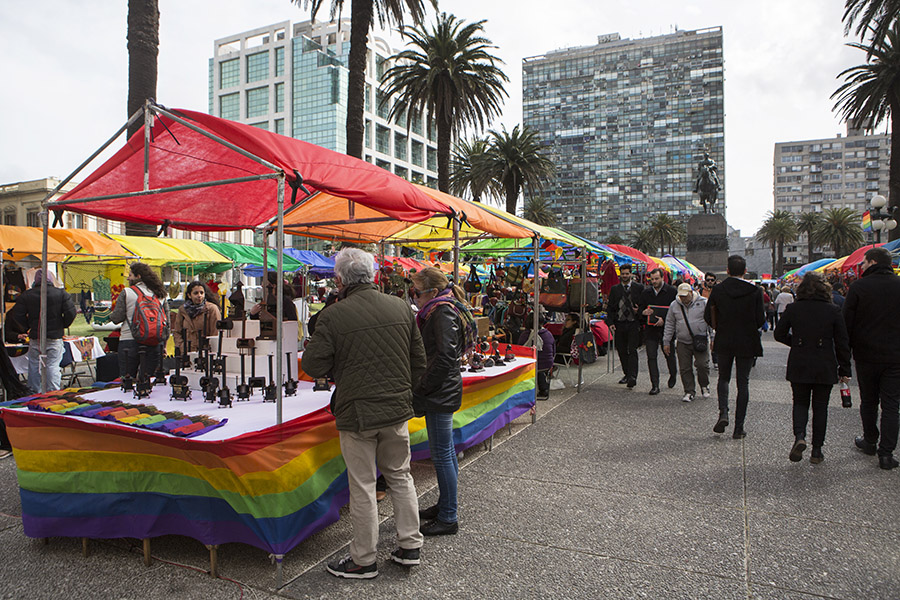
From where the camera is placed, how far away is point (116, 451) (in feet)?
10.8

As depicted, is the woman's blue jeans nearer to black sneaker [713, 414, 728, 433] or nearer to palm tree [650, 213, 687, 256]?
black sneaker [713, 414, 728, 433]

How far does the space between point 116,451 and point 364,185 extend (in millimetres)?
2358

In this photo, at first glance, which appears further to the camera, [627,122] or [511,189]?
[627,122]

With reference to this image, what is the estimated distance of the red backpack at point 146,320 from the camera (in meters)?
5.70

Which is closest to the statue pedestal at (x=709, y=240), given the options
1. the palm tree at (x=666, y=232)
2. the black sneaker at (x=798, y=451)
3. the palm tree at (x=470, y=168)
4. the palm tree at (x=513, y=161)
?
the palm tree at (x=513, y=161)

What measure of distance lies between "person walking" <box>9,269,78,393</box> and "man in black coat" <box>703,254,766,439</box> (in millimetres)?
7416

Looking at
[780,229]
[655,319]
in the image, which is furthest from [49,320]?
[780,229]

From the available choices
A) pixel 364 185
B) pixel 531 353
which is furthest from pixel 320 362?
pixel 531 353

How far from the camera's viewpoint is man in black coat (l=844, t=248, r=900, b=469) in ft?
15.9

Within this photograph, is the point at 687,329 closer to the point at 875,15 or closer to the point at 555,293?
the point at 555,293

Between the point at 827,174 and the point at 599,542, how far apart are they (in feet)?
498

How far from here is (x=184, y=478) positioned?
3.15 meters

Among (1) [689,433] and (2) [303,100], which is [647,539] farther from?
(2) [303,100]

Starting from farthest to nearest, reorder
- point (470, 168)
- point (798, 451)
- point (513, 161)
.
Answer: point (470, 168) < point (513, 161) < point (798, 451)
